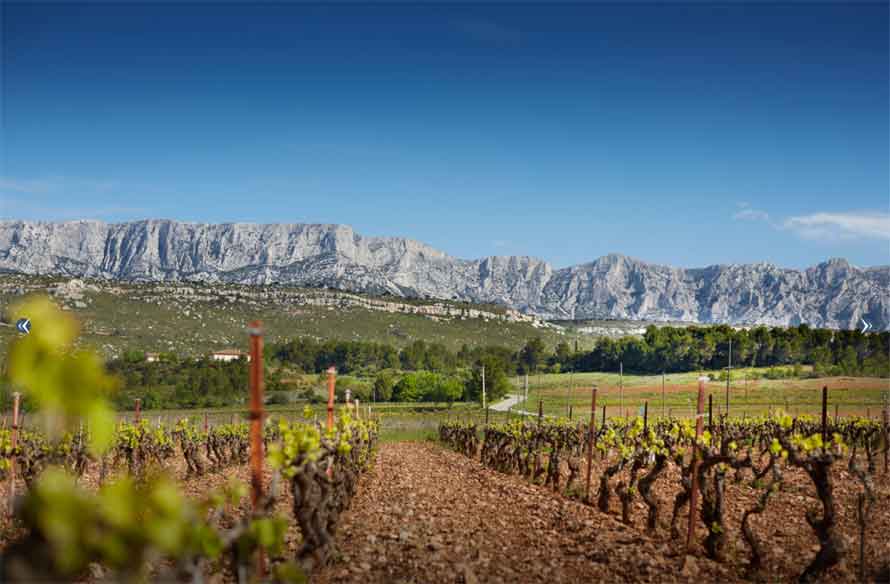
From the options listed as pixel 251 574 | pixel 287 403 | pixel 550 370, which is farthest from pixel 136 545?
pixel 550 370

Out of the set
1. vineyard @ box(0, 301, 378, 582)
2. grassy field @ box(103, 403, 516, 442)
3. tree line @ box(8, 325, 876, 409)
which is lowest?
grassy field @ box(103, 403, 516, 442)

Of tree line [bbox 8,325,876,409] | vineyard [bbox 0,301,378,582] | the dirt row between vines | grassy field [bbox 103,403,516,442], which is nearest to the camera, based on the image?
vineyard [bbox 0,301,378,582]

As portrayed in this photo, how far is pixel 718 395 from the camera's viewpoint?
61.4 metres

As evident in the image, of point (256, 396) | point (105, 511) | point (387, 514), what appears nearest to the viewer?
point (105, 511)

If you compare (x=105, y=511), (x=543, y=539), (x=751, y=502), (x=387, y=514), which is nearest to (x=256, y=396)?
(x=105, y=511)

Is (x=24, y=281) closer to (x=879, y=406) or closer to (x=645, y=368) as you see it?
(x=645, y=368)

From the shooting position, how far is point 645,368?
9888 cm

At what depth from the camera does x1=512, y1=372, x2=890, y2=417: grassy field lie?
5581 cm

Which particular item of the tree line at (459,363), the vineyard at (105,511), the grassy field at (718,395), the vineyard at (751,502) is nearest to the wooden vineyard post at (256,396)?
the vineyard at (105,511)

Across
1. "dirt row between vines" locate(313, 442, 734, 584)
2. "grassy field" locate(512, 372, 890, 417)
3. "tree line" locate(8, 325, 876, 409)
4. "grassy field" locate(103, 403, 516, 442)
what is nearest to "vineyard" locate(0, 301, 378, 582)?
"dirt row between vines" locate(313, 442, 734, 584)

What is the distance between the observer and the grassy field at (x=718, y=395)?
5581 centimetres

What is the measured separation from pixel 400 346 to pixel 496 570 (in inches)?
4608

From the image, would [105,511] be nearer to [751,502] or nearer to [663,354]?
[751,502]

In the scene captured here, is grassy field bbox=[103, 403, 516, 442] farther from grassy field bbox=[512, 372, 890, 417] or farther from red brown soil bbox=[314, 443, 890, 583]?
red brown soil bbox=[314, 443, 890, 583]
